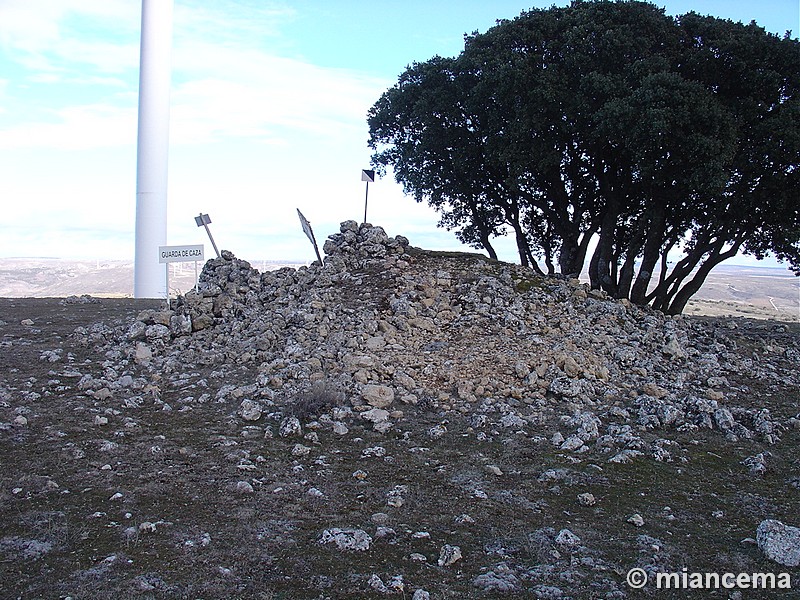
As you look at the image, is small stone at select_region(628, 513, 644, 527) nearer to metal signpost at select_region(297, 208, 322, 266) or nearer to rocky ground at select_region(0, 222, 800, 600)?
rocky ground at select_region(0, 222, 800, 600)

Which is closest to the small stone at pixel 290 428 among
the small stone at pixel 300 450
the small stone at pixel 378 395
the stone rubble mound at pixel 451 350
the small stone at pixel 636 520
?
the stone rubble mound at pixel 451 350

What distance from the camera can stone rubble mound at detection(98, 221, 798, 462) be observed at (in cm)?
941

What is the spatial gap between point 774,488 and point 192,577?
Answer: 6000 mm

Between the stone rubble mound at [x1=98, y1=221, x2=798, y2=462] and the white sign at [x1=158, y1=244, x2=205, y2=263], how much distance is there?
0.77m

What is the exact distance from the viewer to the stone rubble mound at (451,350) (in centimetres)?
941

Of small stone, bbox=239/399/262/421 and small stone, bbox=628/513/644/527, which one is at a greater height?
small stone, bbox=239/399/262/421

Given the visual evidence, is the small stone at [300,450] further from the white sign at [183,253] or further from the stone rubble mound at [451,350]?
the white sign at [183,253]

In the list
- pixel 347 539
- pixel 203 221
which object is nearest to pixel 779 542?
pixel 347 539

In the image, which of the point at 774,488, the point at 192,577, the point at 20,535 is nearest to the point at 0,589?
the point at 20,535

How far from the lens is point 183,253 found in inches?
659

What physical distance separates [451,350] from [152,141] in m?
21.8

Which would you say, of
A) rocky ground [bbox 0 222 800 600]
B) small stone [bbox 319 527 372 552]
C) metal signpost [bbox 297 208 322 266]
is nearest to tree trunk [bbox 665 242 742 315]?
rocky ground [bbox 0 222 800 600]

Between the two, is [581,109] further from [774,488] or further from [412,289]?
[774,488]

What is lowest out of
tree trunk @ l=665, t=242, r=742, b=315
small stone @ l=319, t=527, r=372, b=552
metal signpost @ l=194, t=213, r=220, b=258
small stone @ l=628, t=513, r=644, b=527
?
small stone @ l=319, t=527, r=372, b=552
